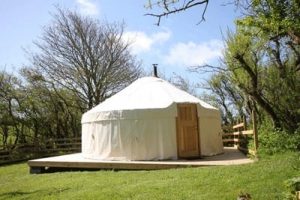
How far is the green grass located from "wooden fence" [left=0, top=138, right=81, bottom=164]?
9075mm

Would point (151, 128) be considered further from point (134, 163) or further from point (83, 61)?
point (83, 61)

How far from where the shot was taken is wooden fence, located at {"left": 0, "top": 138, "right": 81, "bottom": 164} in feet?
56.2

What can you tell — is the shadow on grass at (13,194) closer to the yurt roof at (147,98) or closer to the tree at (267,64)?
the yurt roof at (147,98)

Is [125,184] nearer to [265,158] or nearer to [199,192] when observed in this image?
[199,192]

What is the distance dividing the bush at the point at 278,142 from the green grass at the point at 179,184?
0.89 feet

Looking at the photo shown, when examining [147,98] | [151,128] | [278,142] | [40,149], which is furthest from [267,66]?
[40,149]

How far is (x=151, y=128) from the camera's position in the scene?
32.9ft

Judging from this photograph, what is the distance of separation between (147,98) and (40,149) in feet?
30.3

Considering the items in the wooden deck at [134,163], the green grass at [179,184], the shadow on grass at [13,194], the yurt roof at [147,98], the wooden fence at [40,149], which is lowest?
the shadow on grass at [13,194]

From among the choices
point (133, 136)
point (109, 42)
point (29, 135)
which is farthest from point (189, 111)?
point (29, 135)

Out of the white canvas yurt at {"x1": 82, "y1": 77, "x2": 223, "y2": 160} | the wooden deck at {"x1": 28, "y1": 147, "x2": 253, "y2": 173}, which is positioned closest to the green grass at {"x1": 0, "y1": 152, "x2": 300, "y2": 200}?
the wooden deck at {"x1": 28, "y1": 147, "x2": 253, "y2": 173}

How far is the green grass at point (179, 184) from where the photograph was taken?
17.9 feet

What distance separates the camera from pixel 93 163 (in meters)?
9.64

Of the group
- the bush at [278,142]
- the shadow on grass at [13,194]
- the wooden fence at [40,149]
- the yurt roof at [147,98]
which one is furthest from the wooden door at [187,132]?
the wooden fence at [40,149]
